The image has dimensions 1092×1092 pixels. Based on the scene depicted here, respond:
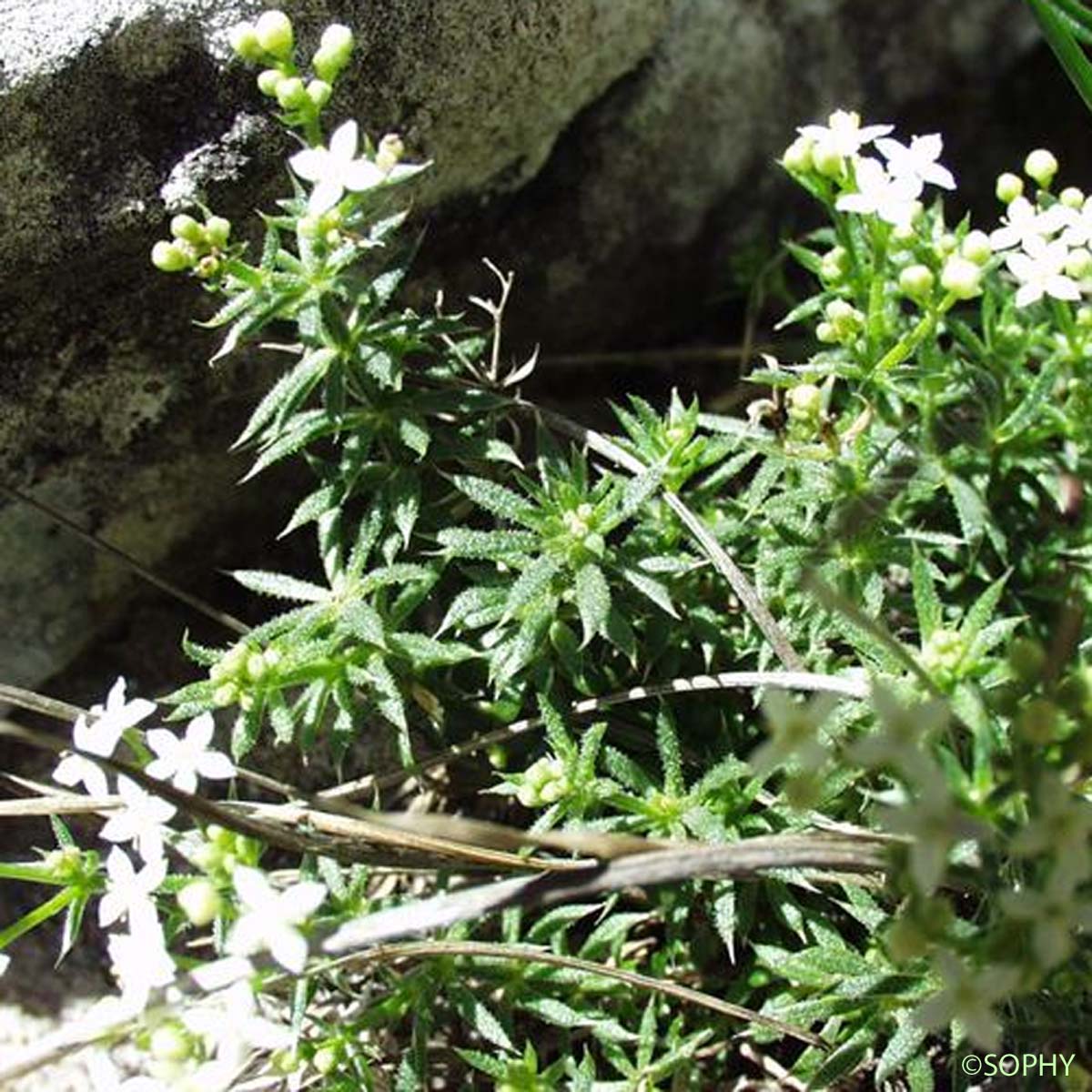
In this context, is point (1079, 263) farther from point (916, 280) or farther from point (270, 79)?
point (270, 79)

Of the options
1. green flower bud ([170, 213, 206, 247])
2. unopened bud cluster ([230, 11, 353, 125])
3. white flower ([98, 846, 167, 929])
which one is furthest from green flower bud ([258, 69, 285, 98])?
white flower ([98, 846, 167, 929])

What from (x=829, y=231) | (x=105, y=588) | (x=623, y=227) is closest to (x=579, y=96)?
(x=623, y=227)

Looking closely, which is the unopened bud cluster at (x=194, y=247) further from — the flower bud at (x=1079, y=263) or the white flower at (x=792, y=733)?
the flower bud at (x=1079, y=263)

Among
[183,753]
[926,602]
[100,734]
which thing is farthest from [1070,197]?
[100,734]

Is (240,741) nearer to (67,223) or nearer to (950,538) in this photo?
(67,223)

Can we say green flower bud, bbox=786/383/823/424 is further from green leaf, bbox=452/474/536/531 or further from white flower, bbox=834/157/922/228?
green leaf, bbox=452/474/536/531

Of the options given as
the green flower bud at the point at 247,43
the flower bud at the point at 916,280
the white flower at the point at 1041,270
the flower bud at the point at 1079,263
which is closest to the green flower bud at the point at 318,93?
the green flower bud at the point at 247,43
